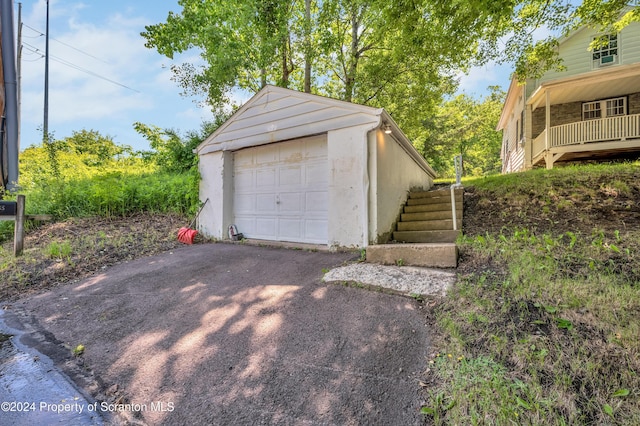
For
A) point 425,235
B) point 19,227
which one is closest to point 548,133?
point 425,235

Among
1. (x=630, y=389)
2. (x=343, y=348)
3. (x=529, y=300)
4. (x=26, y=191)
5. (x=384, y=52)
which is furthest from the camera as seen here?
(x=384, y=52)

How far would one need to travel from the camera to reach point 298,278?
12.7 ft

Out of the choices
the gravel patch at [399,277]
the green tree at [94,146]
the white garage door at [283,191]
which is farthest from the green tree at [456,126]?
the green tree at [94,146]

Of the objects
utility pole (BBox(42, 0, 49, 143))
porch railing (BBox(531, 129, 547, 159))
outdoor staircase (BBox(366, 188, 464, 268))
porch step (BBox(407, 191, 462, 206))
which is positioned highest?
utility pole (BBox(42, 0, 49, 143))

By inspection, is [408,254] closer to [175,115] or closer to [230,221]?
[230,221]

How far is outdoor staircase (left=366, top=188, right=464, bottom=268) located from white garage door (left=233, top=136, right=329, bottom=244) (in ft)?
5.53

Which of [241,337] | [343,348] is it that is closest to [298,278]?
[241,337]

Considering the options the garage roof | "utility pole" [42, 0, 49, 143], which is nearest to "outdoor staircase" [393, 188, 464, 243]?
the garage roof

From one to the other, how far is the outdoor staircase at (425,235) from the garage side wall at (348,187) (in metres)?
0.73

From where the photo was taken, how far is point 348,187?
506 centimetres

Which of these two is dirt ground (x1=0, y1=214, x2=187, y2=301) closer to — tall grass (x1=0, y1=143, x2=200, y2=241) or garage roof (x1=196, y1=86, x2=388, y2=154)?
tall grass (x1=0, y1=143, x2=200, y2=241)

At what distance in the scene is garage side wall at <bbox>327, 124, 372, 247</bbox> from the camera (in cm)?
492

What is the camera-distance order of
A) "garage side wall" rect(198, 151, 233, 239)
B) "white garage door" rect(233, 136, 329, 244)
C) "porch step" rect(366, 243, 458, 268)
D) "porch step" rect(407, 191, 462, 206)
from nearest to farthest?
"porch step" rect(366, 243, 458, 268)
"white garage door" rect(233, 136, 329, 244)
"porch step" rect(407, 191, 462, 206)
"garage side wall" rect(198, 151, 233, 239)

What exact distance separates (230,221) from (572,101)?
13.3 meters
